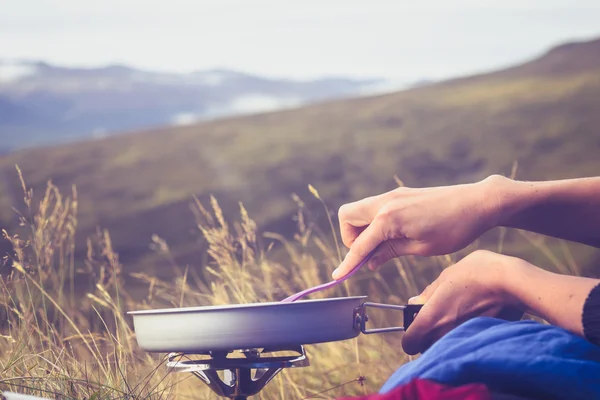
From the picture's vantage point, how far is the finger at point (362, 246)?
5.34ft

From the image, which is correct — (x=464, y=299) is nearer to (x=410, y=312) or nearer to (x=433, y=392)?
(x=410, y=312)

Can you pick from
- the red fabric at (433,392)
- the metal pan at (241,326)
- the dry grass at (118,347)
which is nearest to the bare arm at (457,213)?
the metal pan at (241,326)

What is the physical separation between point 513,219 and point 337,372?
1554mm

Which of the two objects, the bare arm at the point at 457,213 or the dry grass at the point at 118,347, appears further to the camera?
the dry grass at the point at 118,347

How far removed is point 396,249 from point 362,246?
3.3 inches

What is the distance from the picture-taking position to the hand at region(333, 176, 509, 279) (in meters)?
1.61

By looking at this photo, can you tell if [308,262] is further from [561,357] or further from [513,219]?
[561,357]

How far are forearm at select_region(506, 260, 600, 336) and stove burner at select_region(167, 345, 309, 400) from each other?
17.7 inches

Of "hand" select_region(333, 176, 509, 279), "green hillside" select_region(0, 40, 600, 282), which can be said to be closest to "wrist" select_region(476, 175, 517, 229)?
"hand" select_region(333, 176, 509, 279)

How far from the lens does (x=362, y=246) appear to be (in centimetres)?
164

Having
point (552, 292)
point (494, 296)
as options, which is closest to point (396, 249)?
point (494, 296)

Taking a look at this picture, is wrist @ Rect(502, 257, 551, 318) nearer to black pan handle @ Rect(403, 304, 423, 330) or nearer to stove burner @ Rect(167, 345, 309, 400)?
black pan handle @ Rect(403, 304, 423, 330)

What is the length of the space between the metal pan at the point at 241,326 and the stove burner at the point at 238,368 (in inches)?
4.7

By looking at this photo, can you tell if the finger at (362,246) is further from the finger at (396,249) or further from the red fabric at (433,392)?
the red fabric at (433,392)
